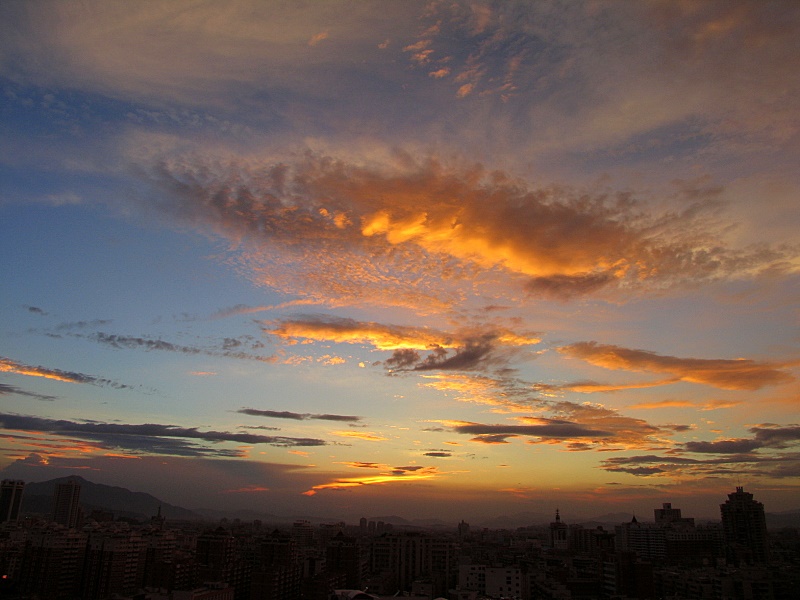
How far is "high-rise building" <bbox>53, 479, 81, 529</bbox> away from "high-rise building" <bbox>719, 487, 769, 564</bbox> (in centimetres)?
10575

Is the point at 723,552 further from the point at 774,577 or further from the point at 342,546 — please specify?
the point at 342,546

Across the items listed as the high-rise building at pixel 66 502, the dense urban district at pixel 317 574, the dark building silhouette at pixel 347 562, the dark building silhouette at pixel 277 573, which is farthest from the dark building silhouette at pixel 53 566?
the high-rise building at pixel 66 502

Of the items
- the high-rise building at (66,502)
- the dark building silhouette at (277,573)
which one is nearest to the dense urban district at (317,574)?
the dark building silhouette at (277,573)

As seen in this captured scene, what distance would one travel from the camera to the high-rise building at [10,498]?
90812 millimetres

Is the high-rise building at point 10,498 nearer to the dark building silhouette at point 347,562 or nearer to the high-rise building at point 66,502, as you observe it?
the high-rise building at point 66,502

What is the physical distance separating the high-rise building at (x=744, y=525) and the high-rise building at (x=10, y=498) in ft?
344

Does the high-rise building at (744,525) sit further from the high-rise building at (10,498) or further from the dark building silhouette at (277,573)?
the high-rise building at (10,498)

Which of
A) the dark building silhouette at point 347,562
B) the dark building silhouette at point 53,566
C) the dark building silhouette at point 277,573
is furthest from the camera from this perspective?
the dark building silhouette at point 347,562

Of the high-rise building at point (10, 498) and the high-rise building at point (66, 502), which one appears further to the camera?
the high-rise building at point (66, 502)

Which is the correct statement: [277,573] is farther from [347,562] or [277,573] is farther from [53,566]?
[53,566]

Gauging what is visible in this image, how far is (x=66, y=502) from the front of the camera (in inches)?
4099

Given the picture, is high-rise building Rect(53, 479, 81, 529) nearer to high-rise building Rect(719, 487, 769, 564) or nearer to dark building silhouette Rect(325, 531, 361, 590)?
dark building silhouette Rect(325, 531, 361, 590)

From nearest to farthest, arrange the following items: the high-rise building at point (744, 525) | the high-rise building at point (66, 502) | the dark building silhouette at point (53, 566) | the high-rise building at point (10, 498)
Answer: the dark building silhouette at point (53, 566) → the high-rise building at point (744, 525) → the high-rise building at point (10, 498) → the high-rise building at point (66, 502)

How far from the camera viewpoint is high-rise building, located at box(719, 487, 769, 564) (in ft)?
232
